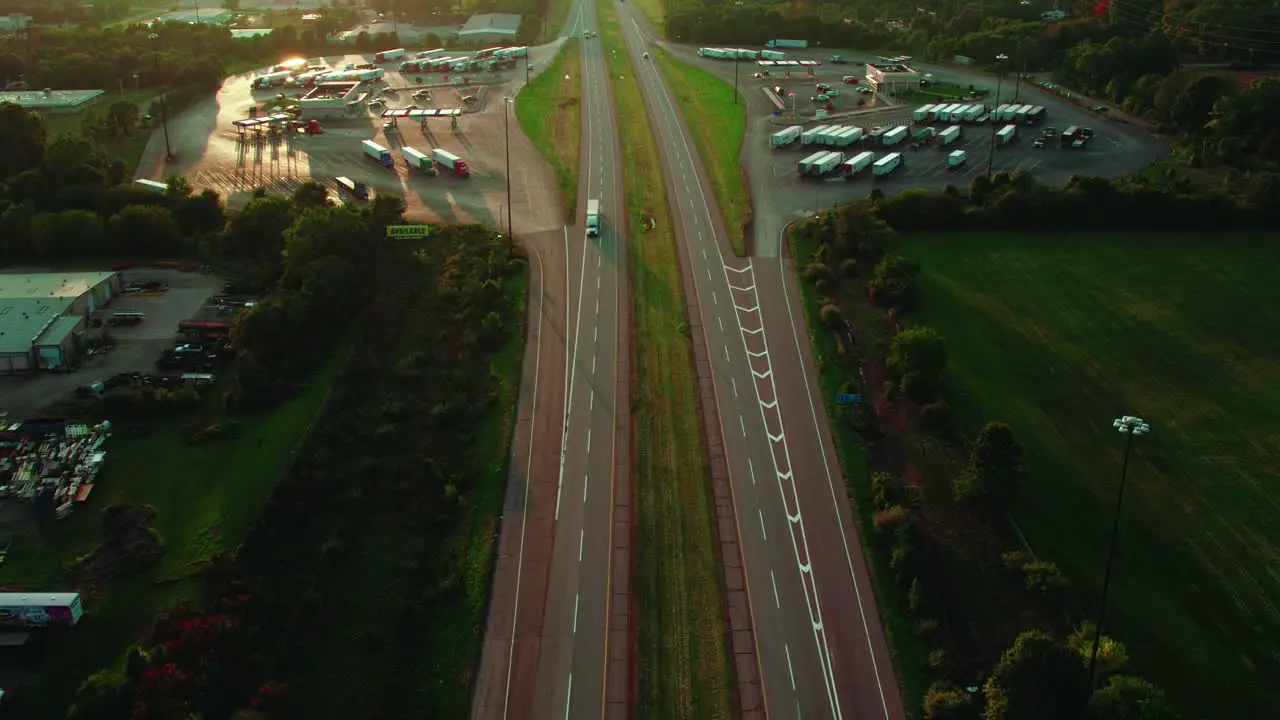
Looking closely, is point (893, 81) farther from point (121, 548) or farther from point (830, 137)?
point (121, 548)

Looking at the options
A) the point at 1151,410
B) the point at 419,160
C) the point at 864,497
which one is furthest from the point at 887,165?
the point at 864,497

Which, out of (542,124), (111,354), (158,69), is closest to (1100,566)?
(111,354)

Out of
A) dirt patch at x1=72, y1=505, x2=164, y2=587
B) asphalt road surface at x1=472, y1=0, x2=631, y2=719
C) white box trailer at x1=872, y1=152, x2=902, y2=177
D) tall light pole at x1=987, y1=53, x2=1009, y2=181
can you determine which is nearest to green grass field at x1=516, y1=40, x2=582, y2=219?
asphalt road surface at x1=472, y1=0, x2=631, y2=719

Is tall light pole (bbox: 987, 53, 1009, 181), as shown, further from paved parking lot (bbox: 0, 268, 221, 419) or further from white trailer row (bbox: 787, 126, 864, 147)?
paved parking lot (bbox: 0, 268, 221, 419)

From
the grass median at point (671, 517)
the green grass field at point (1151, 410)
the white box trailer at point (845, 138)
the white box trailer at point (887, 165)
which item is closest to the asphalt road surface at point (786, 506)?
the grass median at point (671, 517)

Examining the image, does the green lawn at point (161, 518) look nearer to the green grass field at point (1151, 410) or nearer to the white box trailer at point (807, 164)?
the green grass field at point (1151, 410)
